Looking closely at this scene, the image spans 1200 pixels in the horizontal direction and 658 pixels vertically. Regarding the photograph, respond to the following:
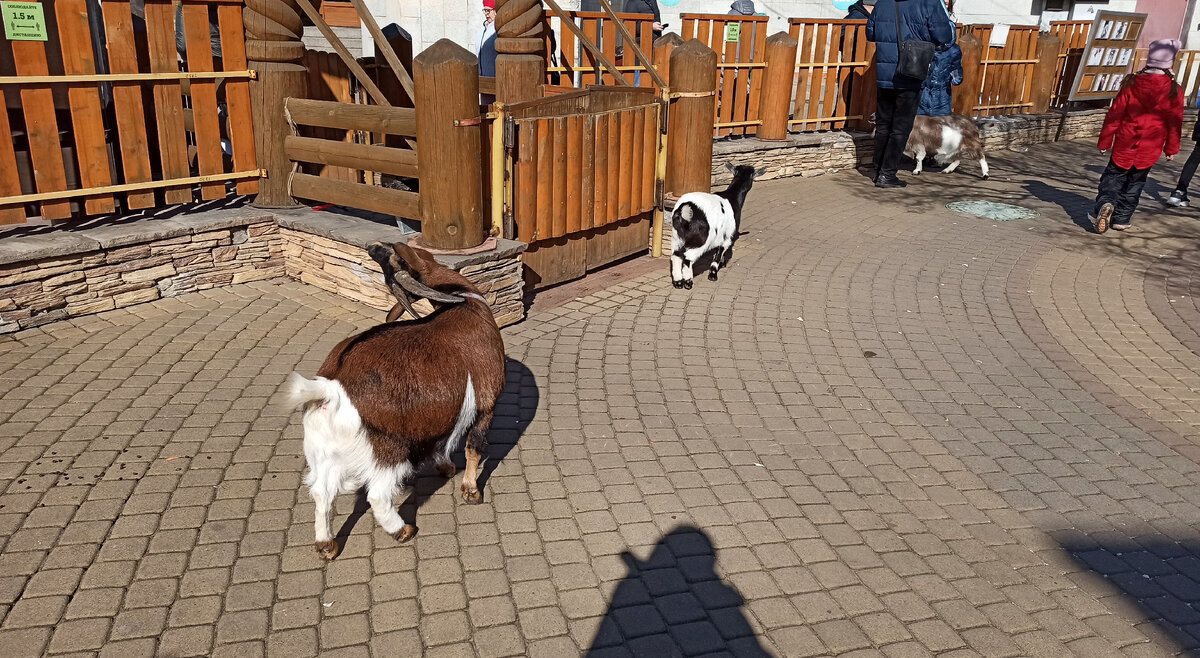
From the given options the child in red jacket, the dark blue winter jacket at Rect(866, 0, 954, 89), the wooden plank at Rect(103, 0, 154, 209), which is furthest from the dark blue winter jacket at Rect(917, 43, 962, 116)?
the wooden plank at Rect(103, 0, 154, 209)

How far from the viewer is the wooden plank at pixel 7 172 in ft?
19.3

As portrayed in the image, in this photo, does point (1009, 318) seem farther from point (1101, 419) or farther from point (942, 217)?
point (942, 217)

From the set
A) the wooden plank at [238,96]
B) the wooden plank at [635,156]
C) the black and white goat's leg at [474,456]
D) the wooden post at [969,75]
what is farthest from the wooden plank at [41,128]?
the wooden post at [969,75]

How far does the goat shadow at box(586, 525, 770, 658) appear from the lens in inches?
131

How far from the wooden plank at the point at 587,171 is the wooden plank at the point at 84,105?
3.57 m

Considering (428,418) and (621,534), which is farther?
(621,534)

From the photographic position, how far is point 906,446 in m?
5.02

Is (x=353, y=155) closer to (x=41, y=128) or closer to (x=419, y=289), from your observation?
(x=41, y=128)

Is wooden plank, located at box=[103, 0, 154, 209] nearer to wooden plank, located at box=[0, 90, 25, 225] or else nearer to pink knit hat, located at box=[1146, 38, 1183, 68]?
wooden plank, located at box=[0, 90, 25, 225]

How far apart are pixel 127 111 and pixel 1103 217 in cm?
988

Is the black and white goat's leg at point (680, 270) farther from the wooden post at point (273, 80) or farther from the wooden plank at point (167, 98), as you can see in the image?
the wooden plank at point (167, 98)

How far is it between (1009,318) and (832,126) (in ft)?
22.2

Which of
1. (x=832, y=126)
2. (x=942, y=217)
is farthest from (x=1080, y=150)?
(x=942, y=217)

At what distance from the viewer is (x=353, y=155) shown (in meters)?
6.72
